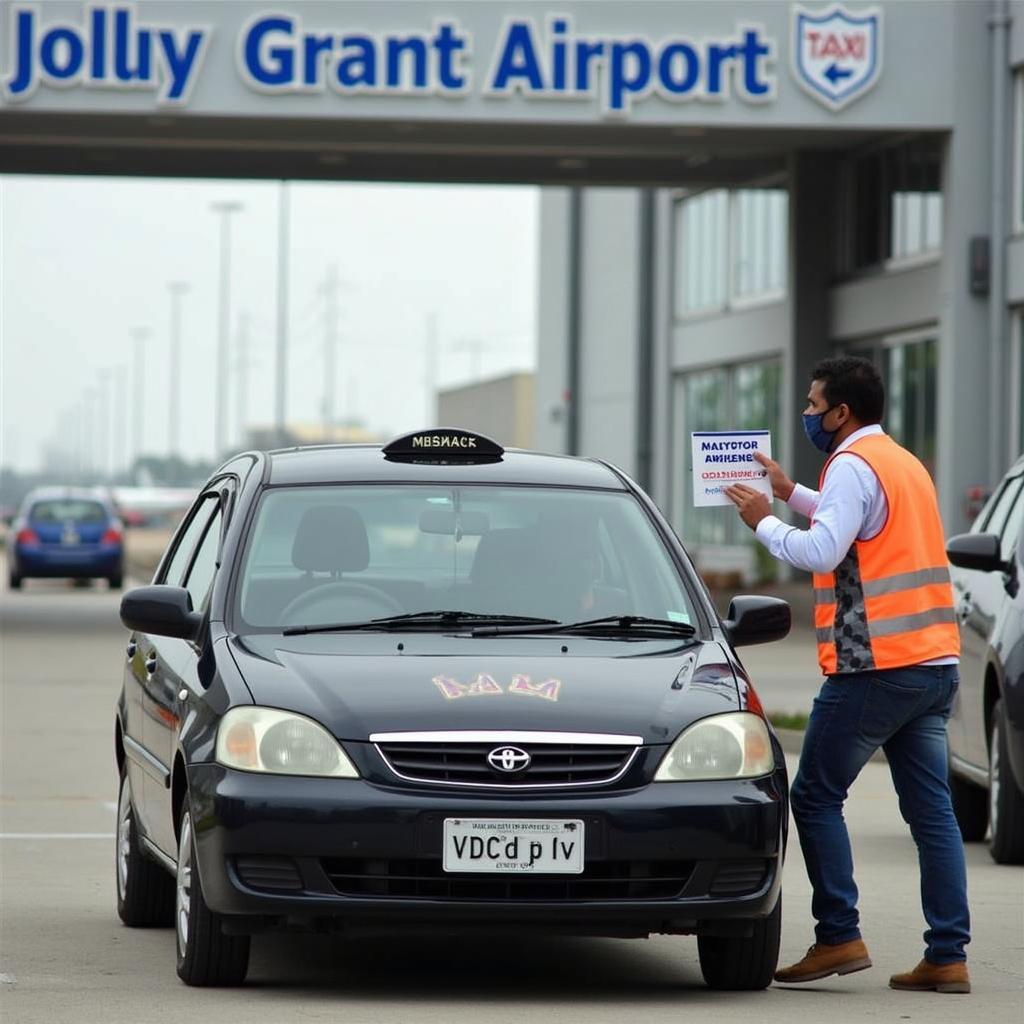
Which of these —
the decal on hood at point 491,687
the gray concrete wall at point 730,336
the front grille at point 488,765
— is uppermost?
the gray concrete wall at point 730,336

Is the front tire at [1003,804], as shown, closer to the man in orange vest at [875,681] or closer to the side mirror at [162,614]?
the man in orange vest at [875,681]

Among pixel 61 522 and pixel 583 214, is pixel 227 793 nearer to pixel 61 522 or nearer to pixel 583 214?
pixel 61 522

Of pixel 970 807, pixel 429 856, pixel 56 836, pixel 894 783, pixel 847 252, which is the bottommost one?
pixel 56 836

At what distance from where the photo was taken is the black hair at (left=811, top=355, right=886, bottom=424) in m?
7.46

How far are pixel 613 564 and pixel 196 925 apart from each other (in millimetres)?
1813

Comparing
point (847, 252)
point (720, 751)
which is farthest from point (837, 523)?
point (847, 252)

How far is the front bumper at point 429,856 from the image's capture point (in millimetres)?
6469

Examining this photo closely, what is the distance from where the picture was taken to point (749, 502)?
7289mm

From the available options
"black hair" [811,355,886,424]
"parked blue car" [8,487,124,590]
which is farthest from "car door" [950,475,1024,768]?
"parked blue car" [8,487,124,590]

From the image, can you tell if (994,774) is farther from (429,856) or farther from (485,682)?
(429,856)

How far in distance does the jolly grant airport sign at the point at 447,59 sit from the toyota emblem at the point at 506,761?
2038cm

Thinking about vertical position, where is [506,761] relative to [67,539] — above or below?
above

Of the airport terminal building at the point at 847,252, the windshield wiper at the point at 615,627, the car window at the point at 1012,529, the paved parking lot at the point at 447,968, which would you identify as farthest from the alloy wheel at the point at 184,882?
the airport terminal building at the point at 847,252

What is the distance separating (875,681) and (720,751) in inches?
26.5
